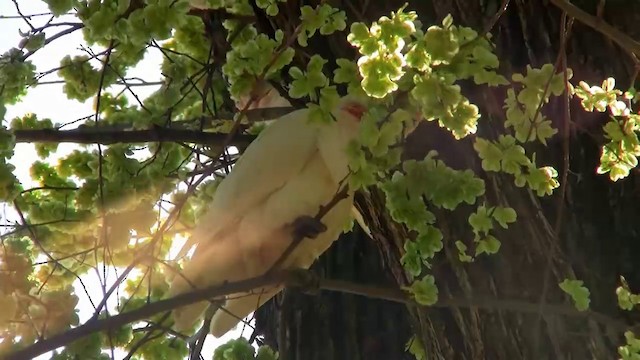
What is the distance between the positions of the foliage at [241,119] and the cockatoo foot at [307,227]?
0.50ft

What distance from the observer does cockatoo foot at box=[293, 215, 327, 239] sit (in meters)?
1.12

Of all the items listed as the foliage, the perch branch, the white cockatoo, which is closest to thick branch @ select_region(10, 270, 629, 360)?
the foliage

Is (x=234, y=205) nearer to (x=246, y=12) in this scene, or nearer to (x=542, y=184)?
(x=246, y=12)

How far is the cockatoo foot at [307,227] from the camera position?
1119 mm

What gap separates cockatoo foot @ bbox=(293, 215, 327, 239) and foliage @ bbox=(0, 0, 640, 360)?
0.50ft

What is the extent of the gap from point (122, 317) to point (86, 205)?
511mm

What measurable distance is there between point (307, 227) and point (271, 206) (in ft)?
0.24

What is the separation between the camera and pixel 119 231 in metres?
1.34

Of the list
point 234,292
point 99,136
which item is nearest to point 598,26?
point 234,292

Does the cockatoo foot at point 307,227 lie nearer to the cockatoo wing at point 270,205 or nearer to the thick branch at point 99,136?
the cockatoo wing at point 270,205

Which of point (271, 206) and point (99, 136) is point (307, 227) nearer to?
point (271, 206)

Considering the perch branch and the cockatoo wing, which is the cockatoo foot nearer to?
the cockatoo wing

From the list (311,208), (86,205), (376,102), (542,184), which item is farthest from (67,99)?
(542,184)

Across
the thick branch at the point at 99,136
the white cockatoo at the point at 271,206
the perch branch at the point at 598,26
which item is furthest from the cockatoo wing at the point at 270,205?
the perch branch at the point at 598,26
